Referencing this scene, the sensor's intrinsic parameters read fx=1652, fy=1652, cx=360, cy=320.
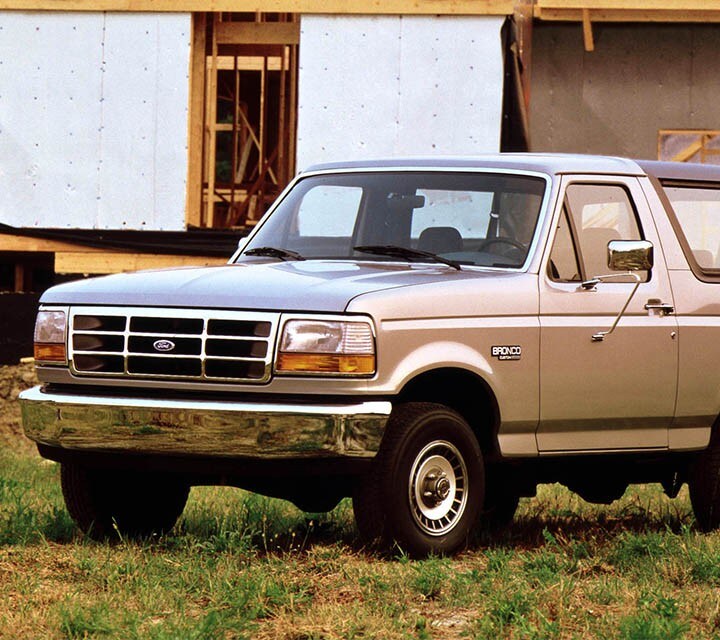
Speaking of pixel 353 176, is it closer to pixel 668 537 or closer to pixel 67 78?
pixel 668 537

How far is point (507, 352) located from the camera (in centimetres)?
743

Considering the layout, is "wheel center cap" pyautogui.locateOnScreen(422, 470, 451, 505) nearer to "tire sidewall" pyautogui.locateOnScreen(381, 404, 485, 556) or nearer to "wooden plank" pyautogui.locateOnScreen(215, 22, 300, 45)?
"tire sidewall" pyautogui.locateOnScreen(381, 404, 485, 556)

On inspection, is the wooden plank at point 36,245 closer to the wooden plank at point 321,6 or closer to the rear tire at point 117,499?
the wooden plank at point 321,6

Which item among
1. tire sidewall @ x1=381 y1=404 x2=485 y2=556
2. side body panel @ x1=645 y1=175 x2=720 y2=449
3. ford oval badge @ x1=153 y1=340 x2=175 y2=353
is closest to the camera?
tire sidewall @ x1=381 y1=404 x2=485 y2=556

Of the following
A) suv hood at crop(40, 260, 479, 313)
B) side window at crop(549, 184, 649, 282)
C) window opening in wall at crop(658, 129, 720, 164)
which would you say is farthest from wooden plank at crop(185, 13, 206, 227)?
suv hood at crop(40, 260, 479, 313)

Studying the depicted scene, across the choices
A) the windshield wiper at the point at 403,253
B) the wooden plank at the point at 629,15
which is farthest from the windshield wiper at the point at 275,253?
the wooden plank at the point at 629,15

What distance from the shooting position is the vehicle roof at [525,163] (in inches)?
322

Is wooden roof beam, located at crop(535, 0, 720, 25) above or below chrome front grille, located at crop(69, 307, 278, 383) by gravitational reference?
above

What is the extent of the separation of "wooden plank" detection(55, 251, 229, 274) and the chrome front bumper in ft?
35.3

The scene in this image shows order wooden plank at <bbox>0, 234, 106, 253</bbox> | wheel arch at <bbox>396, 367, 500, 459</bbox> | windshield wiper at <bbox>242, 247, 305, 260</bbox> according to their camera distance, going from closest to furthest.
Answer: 1. wheel arch at <bbox>396, 367, 500, 459</bbox>
2. windshield wiper at <bbox>242, 247, 305, 260</bbox>
3. wooden plank at <bbox>0, 234, 106, 253</bbox>

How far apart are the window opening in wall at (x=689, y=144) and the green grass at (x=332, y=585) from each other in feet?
45.7

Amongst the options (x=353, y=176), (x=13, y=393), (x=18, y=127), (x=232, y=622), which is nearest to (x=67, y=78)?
(x=18, y=127)

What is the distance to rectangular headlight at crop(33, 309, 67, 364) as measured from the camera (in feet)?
24.3

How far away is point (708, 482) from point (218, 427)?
3050 mm
